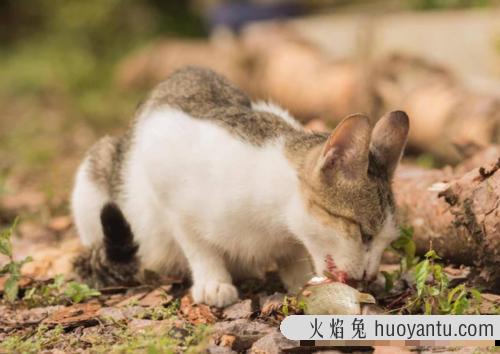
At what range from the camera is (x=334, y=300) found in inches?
110

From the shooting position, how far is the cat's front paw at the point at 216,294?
10.9 ft

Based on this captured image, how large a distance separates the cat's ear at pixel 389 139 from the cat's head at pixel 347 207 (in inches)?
1.7

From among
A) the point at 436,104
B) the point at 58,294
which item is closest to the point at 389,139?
the point at 58,294

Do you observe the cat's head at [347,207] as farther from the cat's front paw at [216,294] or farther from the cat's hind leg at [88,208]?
the cat's hind leg at [88,208]

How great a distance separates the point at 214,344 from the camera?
2.81 meters

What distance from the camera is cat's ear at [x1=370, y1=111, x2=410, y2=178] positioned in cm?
305

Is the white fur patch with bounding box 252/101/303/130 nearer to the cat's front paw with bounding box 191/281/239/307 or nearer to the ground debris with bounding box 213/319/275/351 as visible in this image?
the cat's front paw with bounding box 191/281/239/307

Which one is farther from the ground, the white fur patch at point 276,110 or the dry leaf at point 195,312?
the white fur patch at point 276,110

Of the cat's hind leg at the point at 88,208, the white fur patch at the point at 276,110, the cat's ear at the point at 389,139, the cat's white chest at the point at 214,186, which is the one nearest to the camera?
the cat's ear at the point at 389,139

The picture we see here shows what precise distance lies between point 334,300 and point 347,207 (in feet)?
1.21

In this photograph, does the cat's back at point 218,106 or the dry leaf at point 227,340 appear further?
the cat's back at point 218,106

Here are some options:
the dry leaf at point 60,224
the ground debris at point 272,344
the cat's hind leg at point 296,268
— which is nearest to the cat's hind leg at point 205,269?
the cat's hind leg at point 296,268

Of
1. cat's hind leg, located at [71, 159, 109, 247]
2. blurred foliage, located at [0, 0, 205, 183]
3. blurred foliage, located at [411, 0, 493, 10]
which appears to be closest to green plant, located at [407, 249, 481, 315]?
cat's hind leg, located at [71, 159, 109, 247]

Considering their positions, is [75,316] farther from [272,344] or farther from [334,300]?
[334,300]
